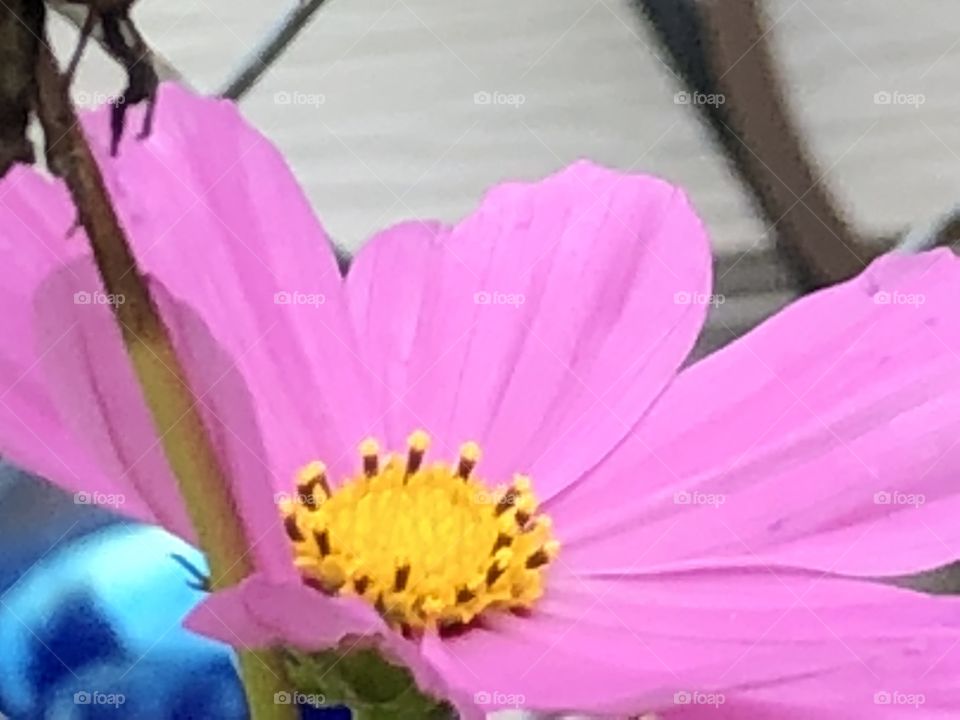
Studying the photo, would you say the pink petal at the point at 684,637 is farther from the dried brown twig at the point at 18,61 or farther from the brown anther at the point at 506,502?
the dried brown twig at the point at 18,61

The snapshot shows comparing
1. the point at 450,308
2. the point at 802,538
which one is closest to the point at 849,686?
the point at 802,538

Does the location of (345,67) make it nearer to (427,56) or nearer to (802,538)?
(427,56)

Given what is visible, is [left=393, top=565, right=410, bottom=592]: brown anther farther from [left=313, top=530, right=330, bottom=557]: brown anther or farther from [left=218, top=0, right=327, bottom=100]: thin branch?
[left=218, top=0, right=327, bottom=100]: thin branch

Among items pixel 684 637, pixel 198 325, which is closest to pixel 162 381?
pixel 198 325

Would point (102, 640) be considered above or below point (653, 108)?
below

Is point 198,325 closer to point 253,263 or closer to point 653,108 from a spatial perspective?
point 253,263
